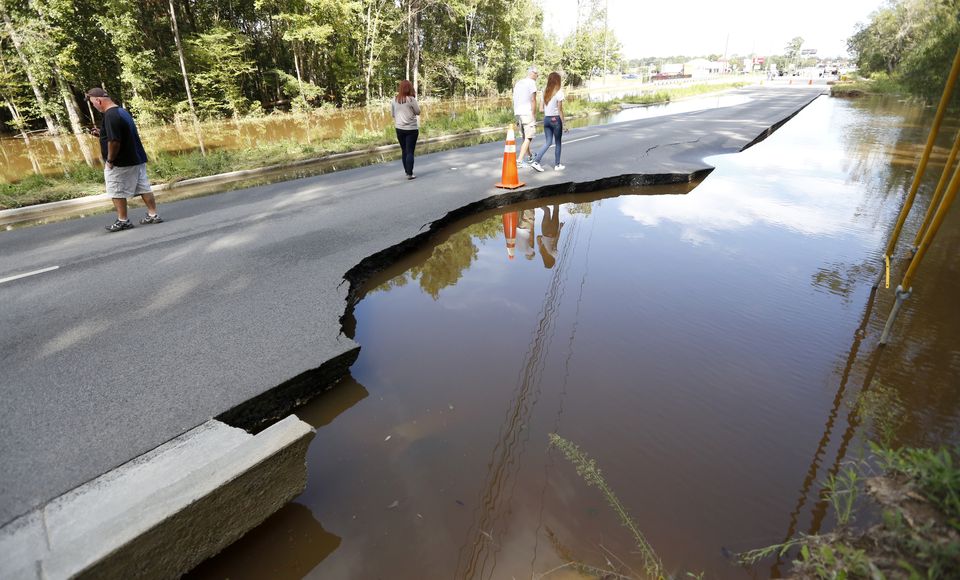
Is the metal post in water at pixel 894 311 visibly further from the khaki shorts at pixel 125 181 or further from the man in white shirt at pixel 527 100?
the khaki shorts at pixel 125 181

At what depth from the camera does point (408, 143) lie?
842 cm

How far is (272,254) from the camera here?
514 cm

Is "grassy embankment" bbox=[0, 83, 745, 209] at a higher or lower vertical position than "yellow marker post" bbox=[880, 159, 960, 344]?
lower

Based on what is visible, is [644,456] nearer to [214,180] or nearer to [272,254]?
[272,254]

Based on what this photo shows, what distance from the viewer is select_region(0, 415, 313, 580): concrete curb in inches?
64.6

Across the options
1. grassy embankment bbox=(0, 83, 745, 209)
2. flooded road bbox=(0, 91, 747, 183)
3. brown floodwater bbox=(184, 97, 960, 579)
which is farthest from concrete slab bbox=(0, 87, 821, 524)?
flooded road bbox=(0, 91, 747, 183)

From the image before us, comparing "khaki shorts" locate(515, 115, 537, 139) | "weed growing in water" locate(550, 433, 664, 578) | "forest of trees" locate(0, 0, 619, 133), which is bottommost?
"weed growing in water" locate(550, 433, 664, 578)

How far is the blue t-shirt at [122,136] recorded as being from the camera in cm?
562

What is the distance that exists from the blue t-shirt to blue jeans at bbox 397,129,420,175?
12.6ft

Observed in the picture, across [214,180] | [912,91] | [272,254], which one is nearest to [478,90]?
[912,91]

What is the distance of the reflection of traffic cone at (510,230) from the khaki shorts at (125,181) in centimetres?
498

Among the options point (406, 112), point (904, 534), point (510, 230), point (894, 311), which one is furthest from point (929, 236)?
point (406, 112)

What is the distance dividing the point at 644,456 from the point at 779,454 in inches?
30.4

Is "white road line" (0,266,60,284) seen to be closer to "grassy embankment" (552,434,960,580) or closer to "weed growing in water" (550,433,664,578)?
"weed growing in water" (550,433,664,578)
